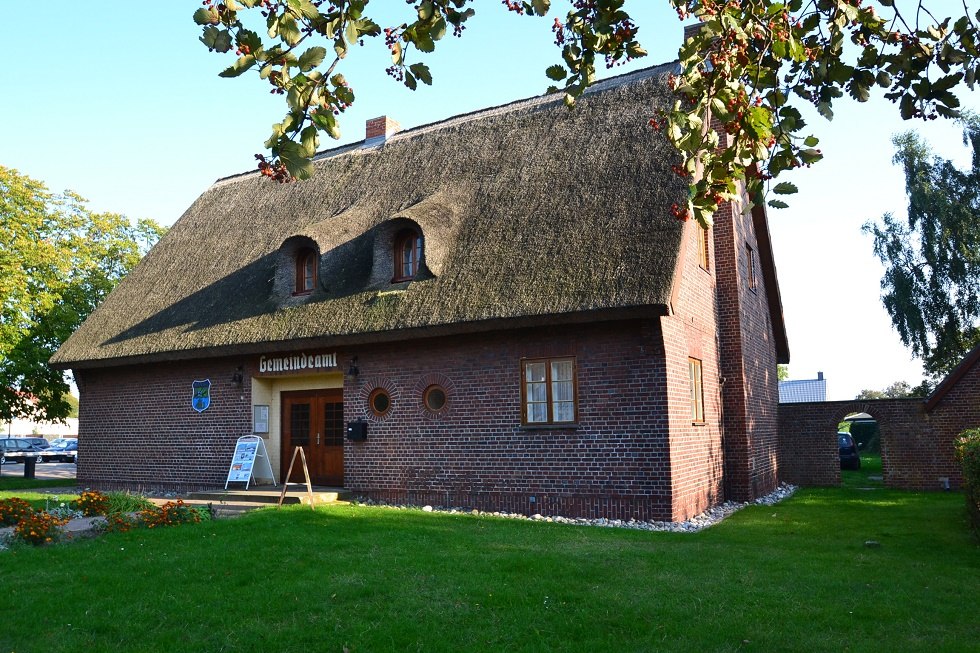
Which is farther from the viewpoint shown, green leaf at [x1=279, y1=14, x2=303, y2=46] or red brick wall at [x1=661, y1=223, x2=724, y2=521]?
red brick wall at [x1=661, y1=223, x2=724, y2=521]

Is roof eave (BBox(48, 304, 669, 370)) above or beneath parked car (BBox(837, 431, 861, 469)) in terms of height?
above

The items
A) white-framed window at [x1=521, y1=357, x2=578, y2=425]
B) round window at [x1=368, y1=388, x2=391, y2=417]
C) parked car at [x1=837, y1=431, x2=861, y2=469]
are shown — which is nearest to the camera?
white-framed window at [x1=521, y1=357, x2=578, y2=425]

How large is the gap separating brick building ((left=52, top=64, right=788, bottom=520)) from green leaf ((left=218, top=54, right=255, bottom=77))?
27.0ft

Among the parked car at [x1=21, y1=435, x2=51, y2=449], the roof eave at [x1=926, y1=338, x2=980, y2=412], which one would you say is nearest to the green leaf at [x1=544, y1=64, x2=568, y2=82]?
the roof eave at [x1=926, y1=338, x2=980, y2=412]

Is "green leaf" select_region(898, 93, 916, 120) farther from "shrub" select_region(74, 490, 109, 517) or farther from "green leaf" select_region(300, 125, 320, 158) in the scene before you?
"shrub" select_region(74, 490, 109, 517)

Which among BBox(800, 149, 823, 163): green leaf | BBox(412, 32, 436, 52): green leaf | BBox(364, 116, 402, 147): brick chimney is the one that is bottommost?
BBox(800, 149, 823, 163): green leaf

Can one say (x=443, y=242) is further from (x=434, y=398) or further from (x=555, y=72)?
(x=555, y=72)

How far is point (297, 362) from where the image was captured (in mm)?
14750

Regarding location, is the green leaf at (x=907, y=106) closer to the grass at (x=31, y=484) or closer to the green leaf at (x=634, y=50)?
the green leaf at (x=634, y=50)

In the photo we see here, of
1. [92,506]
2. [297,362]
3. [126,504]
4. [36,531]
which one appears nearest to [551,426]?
[297,362]

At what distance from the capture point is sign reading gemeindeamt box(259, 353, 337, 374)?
14.4 meters

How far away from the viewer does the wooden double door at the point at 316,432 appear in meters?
15.1

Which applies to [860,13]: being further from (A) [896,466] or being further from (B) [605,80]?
(A) [896,466]

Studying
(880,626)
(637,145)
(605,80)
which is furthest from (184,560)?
(605,80)
